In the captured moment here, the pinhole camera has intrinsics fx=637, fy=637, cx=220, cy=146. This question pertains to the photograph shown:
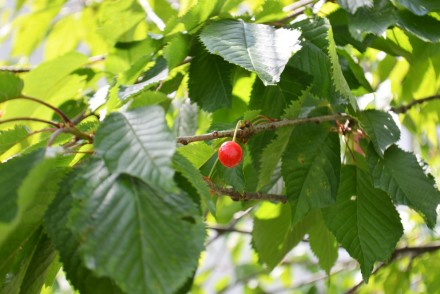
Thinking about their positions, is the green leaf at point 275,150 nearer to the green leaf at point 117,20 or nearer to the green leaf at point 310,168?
the green leaf at point 310,168

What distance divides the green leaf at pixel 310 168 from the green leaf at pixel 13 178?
1.63ft

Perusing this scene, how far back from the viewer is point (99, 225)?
640 mm

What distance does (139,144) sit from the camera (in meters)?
0.67

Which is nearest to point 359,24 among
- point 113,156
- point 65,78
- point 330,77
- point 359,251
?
point 330,77

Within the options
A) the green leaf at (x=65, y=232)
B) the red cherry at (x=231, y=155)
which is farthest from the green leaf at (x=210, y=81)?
the green leaf at (x=65, y=232)

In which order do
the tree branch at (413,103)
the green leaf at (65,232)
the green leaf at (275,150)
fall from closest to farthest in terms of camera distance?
the green leaf at (65,232) < the green leaf at (275,150) < the tree branch at (413,103)

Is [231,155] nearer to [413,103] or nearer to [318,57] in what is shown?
[318,57]

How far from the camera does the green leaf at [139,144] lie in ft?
2.07

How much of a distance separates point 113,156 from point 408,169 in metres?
0.58

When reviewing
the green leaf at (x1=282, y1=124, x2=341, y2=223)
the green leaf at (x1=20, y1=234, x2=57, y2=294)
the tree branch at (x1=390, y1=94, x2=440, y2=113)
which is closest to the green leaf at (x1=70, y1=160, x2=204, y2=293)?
the green leaf at (x1=20, y1=234, x2=57, y2=294)

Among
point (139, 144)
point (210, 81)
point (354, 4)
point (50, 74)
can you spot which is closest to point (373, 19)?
point (354, 4)

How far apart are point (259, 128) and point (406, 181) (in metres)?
0.26

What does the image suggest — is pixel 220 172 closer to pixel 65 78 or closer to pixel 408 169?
pixel 408 169

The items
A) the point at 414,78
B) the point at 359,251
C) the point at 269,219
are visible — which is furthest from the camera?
the point at 414,78
